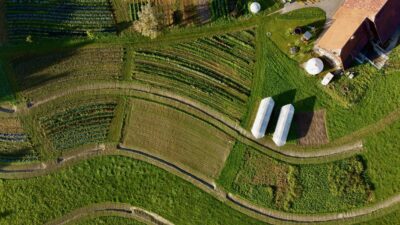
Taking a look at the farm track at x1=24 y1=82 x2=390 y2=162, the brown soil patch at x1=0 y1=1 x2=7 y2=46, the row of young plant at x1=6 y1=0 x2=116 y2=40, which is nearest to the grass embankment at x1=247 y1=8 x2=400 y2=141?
the farm track at x1=24 y1=82 x2=390 y2=162

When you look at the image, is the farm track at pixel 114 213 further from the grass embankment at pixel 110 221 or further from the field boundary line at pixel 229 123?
the field boundary line at pixel 229 123

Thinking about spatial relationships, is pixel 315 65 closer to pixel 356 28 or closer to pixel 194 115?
pixel 356 28

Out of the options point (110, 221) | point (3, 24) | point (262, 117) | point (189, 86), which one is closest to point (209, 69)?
point (189, 86)

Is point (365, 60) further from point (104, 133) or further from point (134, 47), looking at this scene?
point (104, 133)

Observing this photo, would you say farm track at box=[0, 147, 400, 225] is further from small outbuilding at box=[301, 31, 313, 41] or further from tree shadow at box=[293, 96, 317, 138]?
small outbuilding at box=[301, 31, 313, 41]

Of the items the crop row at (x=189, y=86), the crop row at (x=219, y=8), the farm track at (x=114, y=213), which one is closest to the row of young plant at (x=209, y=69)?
the crop row at (x=189, y=86)

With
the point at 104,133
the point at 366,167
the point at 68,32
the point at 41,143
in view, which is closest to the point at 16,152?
the point at 41,143

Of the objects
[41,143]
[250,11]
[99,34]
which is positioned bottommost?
[250,11]
